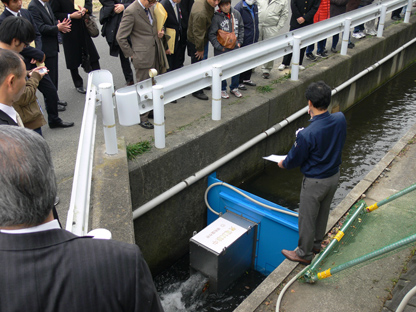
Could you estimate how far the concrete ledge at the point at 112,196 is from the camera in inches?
130

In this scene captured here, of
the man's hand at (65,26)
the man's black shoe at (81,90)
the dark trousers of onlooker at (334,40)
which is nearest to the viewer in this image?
the man's hand at (65,26)

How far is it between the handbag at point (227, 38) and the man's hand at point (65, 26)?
2.26 meters

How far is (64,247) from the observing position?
4.39 ft

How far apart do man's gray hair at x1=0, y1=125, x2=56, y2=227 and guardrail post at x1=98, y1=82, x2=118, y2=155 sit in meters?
2.82

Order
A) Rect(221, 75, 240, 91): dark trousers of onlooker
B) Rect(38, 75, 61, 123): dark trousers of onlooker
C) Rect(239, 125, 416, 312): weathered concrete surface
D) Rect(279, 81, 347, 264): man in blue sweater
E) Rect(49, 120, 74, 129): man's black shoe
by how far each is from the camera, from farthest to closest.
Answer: Rect(221, 75, 240, 91): dark trousers of onlooker < Rect(49, 120, 74, 129): man's black shoe < Rect(38, 75, 61, 123): dark trousers of onlooker < Rect(279, 81, 347, 264): man in blue sweater < Rect(239, 125, 416, 312): weathered concrete surface

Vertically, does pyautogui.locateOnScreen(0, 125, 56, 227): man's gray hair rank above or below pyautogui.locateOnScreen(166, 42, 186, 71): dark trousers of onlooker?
above

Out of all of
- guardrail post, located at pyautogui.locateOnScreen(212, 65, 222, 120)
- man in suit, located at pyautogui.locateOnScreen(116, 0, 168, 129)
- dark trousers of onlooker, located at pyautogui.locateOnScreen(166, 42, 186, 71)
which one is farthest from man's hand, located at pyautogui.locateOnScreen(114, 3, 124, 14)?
guardrail post, located at pyautogui.locateOnScreen(212, 65, 222, 120)

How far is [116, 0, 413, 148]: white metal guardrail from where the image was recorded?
4473 millimetres

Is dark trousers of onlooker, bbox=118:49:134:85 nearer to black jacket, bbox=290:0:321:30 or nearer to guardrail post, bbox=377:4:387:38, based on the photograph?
black jacket, bbox=290:0:321:30

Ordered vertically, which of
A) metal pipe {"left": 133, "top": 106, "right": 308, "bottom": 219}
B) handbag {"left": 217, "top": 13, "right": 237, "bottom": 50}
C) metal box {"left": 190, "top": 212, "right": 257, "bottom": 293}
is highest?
handbag {"left": 217, "top": 13, "right": 237, "bottom": 50}

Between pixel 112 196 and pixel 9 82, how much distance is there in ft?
4.48

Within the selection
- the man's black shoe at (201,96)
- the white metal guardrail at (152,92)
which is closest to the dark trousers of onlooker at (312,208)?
the white metal guardrail at (152,92)

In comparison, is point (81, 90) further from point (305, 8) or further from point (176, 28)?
point (305, 8)

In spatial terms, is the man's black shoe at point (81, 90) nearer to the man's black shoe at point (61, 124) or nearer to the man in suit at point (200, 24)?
the man's black shoe at point (61, 124)
